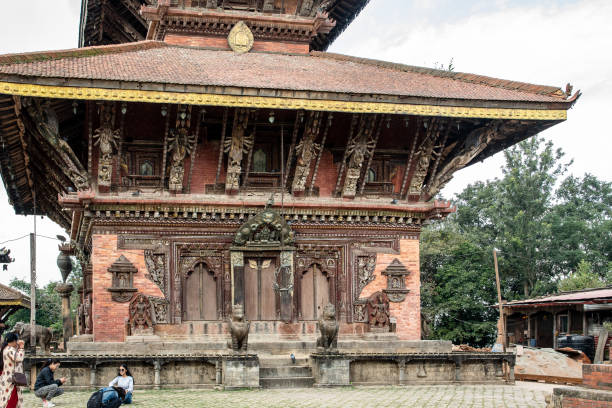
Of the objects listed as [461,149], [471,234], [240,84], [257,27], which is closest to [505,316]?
[471,234]

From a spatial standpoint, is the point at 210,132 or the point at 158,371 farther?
the point at 210,132

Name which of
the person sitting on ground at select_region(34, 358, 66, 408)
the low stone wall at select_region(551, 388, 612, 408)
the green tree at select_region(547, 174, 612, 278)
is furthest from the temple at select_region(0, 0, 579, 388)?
the green tree at select_region(547, 174, 612, 278)

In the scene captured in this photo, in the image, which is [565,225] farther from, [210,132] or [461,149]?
[210,132]

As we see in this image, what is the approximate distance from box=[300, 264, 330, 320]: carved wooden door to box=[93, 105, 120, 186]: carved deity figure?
5.67 meters

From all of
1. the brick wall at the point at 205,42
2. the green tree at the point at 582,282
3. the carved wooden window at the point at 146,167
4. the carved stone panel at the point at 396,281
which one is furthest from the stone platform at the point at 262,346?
the green tree at the point at 582,282

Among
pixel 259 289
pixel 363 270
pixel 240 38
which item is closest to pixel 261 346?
pixel 259 289

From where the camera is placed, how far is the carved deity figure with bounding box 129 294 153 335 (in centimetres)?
1862

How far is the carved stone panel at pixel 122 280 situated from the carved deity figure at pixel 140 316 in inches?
9.7

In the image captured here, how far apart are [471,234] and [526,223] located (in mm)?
3547

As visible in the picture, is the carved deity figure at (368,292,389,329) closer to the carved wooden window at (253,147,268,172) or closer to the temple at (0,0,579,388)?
the temple at (0,0,579,388)

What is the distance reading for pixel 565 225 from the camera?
1889 inches

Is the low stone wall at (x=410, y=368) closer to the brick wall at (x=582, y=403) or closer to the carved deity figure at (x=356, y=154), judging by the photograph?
the carved deity figure at (x=356, y=154)

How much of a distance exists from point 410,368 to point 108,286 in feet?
24.6

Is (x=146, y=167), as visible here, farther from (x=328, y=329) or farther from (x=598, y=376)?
(x=598, y=376)
